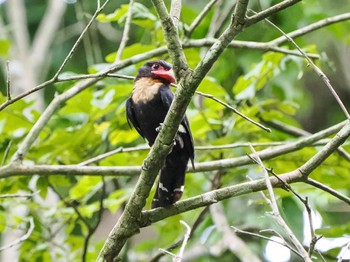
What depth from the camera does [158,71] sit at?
3.95m

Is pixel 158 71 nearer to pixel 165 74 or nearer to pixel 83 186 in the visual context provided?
pixel 165 74

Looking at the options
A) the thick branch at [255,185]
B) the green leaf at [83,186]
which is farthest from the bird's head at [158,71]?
the thick branch at [255,185]

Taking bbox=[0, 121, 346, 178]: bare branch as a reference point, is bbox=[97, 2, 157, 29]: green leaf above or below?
above

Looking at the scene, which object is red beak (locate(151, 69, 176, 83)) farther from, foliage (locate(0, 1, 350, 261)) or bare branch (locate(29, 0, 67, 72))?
bare branch (locate(29, 0, 67, 72))

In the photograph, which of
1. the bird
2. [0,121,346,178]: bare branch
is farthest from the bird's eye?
[0,121,346,178]: bare branch

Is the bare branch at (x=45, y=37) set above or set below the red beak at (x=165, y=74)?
below

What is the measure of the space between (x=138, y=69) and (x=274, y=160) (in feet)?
2.77

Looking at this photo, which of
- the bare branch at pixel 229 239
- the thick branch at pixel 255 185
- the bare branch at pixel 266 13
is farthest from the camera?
the bare branch at pixel 229 239

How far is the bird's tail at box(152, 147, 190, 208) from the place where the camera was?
3525mm

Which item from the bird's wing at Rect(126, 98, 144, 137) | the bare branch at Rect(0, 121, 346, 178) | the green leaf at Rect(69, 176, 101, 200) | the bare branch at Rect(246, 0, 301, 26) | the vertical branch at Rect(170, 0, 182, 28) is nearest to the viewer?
the bare branch at Rect(246, 0, 301, 26)

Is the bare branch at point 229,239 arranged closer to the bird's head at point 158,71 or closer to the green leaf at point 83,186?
the green leaf at point 83,186

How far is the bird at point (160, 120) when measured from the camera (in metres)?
3.51

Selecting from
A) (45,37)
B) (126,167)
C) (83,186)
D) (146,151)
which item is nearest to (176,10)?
(126,167)

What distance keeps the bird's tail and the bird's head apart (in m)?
0.50
